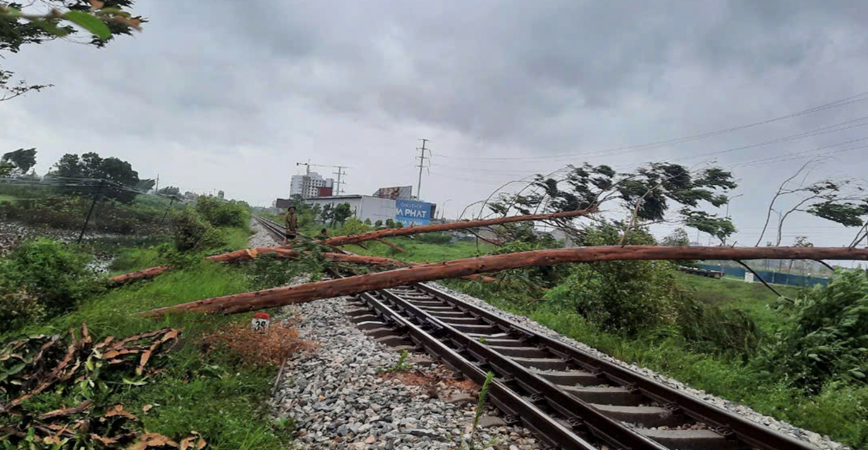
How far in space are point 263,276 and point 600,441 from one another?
807 centimetres

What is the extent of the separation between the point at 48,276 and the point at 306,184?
95232 millimetres

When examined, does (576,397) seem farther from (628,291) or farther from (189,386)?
(628,291)

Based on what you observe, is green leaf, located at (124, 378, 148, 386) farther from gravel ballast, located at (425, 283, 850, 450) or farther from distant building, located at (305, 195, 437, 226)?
distant building, located at (305, 195, 437, 226)

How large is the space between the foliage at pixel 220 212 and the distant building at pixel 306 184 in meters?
57.6

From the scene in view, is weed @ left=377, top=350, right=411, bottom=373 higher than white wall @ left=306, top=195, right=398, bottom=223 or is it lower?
lower

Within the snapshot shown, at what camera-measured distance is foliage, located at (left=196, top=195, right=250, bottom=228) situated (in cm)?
2983

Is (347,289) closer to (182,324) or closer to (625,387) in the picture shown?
(182,324)

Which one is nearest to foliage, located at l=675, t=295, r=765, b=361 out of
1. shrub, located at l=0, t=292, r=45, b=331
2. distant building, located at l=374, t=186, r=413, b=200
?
shrub, located at l=0, t=292, r=45, b=331

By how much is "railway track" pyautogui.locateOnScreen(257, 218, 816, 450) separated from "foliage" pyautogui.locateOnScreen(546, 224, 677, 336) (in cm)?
265

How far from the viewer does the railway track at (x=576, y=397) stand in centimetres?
414

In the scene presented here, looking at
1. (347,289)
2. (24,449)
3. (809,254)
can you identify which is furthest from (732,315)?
(24,449)

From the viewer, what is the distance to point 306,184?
9931 centimetres

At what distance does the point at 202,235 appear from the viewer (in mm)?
15898

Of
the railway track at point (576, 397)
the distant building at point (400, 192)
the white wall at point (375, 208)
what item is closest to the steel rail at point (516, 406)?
the railway track at point (576, 397)
